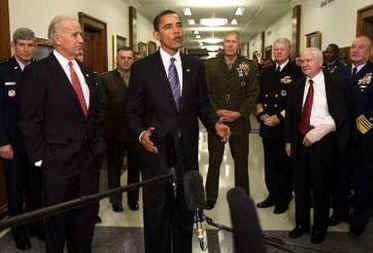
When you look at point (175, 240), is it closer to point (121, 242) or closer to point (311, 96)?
point (121, 242)

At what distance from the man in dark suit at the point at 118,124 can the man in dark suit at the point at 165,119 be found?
142 cm

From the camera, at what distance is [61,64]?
2.28 meters

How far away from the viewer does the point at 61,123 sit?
2.27 meters

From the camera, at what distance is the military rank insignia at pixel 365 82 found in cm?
343

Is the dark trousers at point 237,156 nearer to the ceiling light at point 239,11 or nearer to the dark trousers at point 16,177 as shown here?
the dark trousers at point 16,177

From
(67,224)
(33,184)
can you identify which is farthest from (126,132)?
(67,224)

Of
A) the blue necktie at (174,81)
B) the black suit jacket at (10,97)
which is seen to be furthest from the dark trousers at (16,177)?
the blue necktie at (174,81)

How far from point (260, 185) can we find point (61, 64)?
10.3 feet

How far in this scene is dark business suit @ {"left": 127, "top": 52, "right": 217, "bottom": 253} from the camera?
7.64 ft

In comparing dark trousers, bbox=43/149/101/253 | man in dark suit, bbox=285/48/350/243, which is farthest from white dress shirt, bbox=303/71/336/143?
dark trousers, bbox=43/149/101/253

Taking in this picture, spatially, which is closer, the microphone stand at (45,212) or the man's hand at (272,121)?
the microphone stand at (45,212)

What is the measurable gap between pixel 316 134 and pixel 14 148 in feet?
7.42

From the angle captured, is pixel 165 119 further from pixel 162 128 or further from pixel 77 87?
pixel 77 87

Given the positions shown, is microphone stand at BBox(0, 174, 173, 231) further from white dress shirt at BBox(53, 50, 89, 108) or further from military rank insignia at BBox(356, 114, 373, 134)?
military rank insignia at BBox(356, 114, 373, 134)
